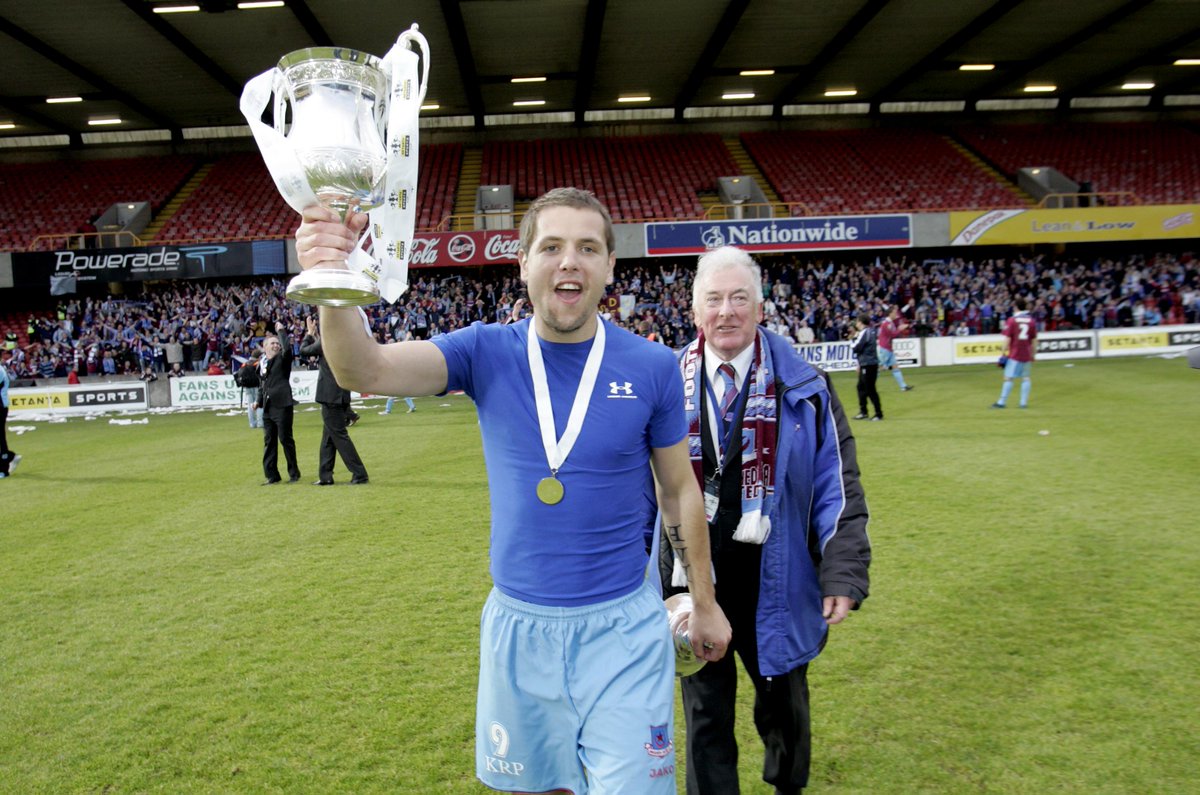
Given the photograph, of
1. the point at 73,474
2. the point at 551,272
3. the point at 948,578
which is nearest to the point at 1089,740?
the point at 948,578

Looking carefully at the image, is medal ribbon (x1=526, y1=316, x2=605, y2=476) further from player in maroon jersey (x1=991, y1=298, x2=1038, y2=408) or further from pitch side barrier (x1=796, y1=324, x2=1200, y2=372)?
pitch side barrier (x1=796, y1=324, x2=1200, y2=372)

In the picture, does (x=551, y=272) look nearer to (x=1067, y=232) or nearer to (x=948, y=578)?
(x=948, y=578)

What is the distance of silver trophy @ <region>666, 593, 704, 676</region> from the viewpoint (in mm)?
2572

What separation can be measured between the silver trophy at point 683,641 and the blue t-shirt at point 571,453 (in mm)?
284

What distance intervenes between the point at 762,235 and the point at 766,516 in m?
28.5

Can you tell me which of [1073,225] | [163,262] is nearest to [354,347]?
[163,262]

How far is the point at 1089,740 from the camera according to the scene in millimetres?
3805

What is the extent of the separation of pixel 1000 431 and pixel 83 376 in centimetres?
2779

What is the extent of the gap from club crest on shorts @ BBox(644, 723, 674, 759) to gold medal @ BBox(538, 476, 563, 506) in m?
0.65

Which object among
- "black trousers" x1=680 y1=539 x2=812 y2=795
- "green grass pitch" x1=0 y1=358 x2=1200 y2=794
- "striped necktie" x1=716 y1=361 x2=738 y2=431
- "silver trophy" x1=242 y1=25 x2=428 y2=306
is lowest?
"green grass pitch" x1=0 y1=358 x2=1200 y2=794

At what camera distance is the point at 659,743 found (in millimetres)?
2211

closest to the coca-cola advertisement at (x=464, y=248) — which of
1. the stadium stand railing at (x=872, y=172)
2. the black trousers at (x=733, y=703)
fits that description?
the stadium stand railing at (x=872, y=172)

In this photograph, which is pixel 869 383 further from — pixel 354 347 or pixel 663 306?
pixel 663 306

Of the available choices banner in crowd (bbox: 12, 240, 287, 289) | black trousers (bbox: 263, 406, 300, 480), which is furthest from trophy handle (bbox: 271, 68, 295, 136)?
banner in crowd (bbox: 12, 240, 287, 289)
